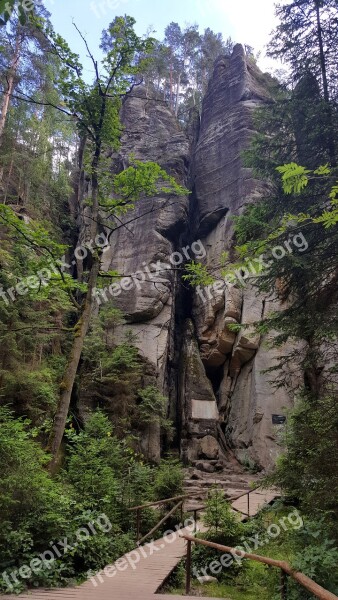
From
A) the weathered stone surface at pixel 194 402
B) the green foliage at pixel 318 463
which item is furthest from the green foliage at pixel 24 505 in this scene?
the weathered stone surface at pixel 194 402

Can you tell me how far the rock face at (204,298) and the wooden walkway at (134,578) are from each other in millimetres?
7842

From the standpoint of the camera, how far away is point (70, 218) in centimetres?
Result: 2256

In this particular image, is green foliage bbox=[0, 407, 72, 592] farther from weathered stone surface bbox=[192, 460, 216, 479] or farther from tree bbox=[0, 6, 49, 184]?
tree bbox=[0, 6, 49, 184]

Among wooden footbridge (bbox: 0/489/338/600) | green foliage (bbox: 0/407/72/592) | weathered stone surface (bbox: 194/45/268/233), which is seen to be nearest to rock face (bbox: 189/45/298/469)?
weathered stone surface (bbox: 194/45/268/233)

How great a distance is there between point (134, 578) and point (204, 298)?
650 inches

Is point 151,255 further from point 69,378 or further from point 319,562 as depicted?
point 319,562

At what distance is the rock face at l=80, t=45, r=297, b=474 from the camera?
17.5m

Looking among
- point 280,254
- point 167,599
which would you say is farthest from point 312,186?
point 167,599

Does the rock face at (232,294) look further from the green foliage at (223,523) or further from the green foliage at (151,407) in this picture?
the green foliage at (223,523)

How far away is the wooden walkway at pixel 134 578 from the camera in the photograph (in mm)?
4734

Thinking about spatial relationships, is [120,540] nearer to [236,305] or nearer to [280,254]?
[280,254]

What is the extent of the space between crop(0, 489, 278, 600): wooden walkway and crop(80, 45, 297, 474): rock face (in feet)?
25.7

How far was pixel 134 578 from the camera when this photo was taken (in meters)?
5.60

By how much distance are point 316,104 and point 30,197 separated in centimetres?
1604
